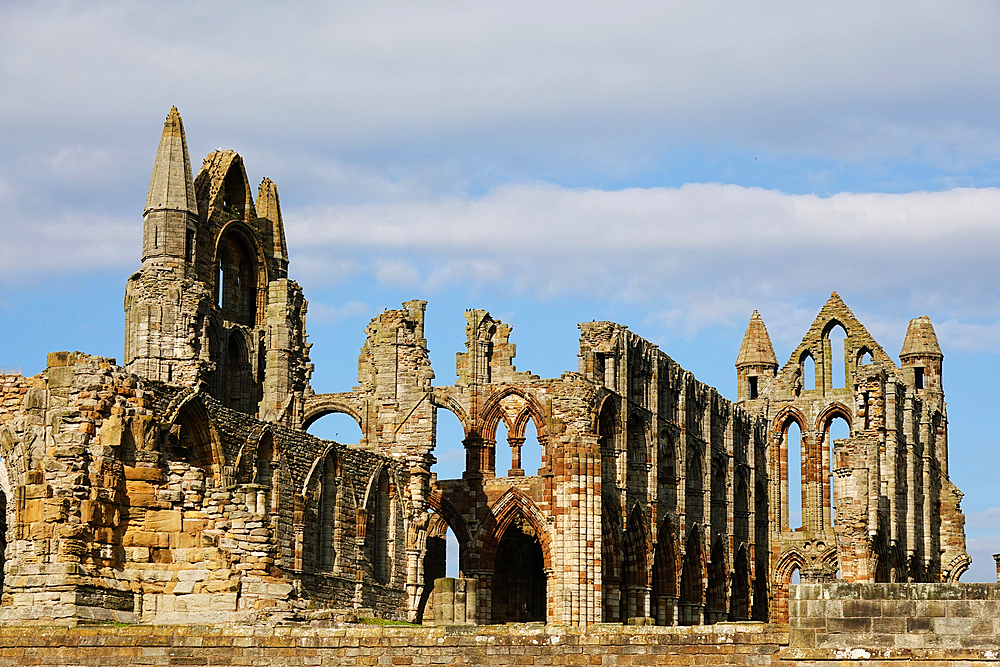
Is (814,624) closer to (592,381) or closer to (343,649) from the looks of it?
(343,649)

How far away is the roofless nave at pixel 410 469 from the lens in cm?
2508

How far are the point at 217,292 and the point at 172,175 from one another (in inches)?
155

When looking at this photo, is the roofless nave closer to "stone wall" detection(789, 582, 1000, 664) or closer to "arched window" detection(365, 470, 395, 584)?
"arched window" detection(365, 470, 395, 584)

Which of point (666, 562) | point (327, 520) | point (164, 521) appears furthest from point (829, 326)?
point (164, 521)

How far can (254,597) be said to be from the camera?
24.5 metres

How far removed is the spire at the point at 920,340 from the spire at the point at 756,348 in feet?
16.9

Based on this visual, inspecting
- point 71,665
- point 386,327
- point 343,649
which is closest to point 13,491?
point 71,665

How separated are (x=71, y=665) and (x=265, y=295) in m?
31.9

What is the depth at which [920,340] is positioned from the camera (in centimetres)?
6675

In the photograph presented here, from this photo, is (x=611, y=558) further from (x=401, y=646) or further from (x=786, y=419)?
(x=401, y=646)

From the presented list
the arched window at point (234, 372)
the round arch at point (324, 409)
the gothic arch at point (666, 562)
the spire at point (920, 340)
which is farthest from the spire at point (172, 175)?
the spire at point (920, 340)

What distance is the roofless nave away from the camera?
25.1 metres

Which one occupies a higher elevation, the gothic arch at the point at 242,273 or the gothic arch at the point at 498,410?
the gothic arch at the point at 242,273

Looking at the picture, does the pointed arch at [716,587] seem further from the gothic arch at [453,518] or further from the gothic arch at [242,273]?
the gothic arch at [242,273]
